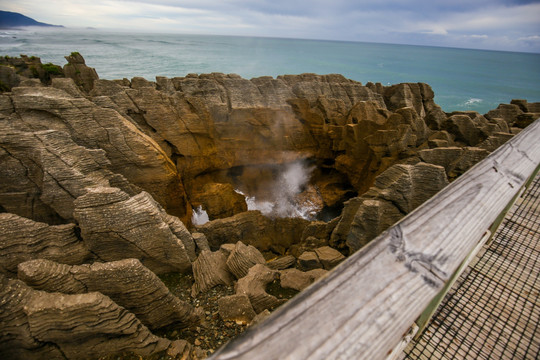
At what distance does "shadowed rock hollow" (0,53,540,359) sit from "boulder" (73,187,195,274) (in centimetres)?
3

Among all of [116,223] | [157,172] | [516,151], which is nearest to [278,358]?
[516,151]

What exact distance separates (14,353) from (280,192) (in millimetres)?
18322

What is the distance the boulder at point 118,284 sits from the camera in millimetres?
4764

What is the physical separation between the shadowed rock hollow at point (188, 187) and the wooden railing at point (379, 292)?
4.55 meters

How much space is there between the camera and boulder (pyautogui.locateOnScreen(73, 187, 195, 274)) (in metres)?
6.60

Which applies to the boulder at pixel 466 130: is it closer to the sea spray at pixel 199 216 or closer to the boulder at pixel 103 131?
the boulder at pixel 103 131

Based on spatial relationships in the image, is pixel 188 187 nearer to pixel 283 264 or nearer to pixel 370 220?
pixel 283 264

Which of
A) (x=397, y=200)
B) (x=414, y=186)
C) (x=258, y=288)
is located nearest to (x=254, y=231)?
(x=258, y=288)

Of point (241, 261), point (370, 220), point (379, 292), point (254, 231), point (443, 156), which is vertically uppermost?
point (379, 292)

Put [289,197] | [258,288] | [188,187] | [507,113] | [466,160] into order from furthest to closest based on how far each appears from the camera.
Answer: [289,197] < [188,187] < [507,113] < [466,160] < [258,288]

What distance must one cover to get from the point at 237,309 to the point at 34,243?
4875mm

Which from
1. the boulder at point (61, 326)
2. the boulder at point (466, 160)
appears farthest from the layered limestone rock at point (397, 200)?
the boulder at point (61, 326)

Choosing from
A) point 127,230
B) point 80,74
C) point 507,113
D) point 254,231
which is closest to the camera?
point 127,230

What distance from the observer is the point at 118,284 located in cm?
513
